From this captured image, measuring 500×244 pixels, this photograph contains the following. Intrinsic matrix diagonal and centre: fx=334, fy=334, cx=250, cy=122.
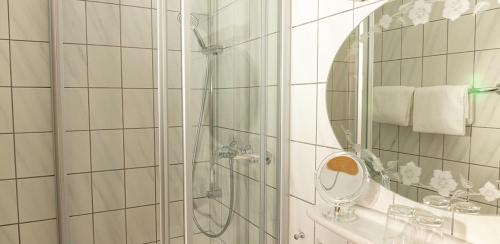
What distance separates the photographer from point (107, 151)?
1232 mm

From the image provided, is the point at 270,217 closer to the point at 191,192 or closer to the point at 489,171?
the point at 191,192

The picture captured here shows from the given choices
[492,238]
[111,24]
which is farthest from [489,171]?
[111,24]

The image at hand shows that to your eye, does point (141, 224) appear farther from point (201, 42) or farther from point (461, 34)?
point (461, 34)

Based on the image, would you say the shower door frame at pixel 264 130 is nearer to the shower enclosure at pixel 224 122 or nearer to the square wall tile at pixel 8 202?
the shower enclosure at pixel 224 122

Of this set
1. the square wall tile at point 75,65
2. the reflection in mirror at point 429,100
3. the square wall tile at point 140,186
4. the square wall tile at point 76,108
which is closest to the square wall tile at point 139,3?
the square wall tile at point 75,65

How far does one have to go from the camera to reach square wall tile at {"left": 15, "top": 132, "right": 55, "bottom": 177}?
4.80ft

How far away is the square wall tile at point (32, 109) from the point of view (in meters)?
1.45

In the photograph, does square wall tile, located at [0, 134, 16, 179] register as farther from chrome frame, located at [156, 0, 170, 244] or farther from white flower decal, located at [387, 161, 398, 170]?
white flower decal, located at [387, 161, 398, 170]

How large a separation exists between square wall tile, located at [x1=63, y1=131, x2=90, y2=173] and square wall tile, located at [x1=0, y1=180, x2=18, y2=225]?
1.03 ft

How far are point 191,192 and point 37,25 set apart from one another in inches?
40.6

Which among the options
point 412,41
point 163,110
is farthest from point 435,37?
point 163,110

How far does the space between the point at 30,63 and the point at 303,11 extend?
1.18 m

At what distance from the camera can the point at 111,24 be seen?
118 centimetres

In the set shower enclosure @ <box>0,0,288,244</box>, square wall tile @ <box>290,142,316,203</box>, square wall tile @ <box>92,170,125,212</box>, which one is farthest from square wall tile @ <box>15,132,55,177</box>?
square wall tile @ <box>290,142,316,203</box>
